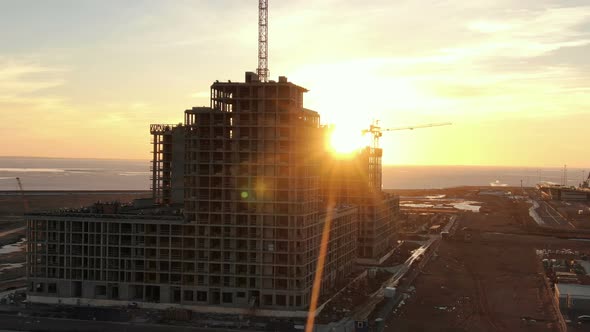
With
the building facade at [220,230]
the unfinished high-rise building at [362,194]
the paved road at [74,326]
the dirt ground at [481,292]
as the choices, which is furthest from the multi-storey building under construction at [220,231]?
the unfinished high-rise building at [362,194]

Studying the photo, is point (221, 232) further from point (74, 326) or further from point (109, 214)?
point (74, 326)

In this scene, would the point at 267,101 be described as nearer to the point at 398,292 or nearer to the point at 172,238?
the point at 172,238

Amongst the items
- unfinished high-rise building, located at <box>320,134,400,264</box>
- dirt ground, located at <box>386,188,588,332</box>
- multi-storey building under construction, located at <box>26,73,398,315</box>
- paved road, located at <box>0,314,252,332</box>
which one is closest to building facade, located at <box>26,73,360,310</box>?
multi-storey building under construction, located at <box>26,73,398,315</box>

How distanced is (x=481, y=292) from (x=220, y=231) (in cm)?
4349

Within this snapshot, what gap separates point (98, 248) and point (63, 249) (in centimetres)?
529

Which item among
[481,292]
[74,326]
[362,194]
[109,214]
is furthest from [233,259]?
[362,194]

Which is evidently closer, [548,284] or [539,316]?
[539,316]

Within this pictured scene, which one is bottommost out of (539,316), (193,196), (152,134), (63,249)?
(539,316)

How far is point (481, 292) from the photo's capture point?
90625 mm

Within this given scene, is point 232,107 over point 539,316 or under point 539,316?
over

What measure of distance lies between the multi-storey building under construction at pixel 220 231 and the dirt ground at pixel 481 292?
670 inches

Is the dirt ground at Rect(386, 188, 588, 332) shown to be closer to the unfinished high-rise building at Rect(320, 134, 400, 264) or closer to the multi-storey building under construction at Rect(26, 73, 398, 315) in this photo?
the unfinished high-rise building at Rect(320, 134, 400, 264)

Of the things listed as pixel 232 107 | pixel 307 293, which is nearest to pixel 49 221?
pixel 232 107

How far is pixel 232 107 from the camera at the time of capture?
256 ft
